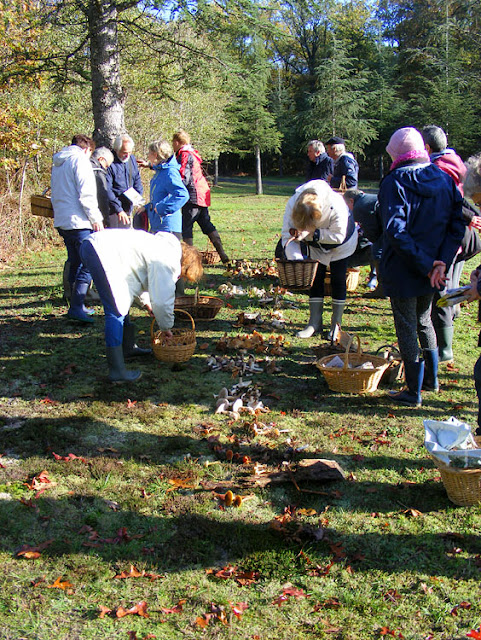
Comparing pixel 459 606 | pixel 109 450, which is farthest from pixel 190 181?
pixel 459 606

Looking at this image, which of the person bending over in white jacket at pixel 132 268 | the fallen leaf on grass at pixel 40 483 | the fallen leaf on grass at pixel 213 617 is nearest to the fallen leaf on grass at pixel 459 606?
the fallen leaf on grass at pixel 213 617

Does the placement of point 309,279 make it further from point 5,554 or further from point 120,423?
point 5,554

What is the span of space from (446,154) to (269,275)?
4.07 meters

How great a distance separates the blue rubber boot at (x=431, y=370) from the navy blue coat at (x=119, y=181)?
475 cm

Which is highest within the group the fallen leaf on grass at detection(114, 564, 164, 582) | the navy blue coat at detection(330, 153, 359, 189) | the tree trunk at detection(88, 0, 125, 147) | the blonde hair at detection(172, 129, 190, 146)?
the tree trunk at detection(88, 0, 125, 147)

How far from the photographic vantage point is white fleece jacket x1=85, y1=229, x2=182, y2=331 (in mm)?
4609

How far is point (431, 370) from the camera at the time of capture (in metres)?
4.80

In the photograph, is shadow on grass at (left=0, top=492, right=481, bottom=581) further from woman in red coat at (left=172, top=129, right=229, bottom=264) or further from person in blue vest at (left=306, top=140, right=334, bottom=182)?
person in blue vest at (left=306, top=140, right=334, bottom=182)

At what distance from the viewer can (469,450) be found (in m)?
3.11

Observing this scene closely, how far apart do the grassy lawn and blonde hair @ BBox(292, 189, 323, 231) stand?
141 centimetres

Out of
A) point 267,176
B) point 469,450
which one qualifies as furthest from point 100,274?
point 267,176

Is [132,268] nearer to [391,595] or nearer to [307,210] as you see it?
[307,210]

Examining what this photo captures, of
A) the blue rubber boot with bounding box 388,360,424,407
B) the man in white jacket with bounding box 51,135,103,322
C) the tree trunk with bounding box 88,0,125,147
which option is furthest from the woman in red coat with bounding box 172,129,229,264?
the blue rubber boot with bounding box 388,360,424,407

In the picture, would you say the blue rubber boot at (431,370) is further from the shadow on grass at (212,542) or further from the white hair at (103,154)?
the white hair at (103,154)
